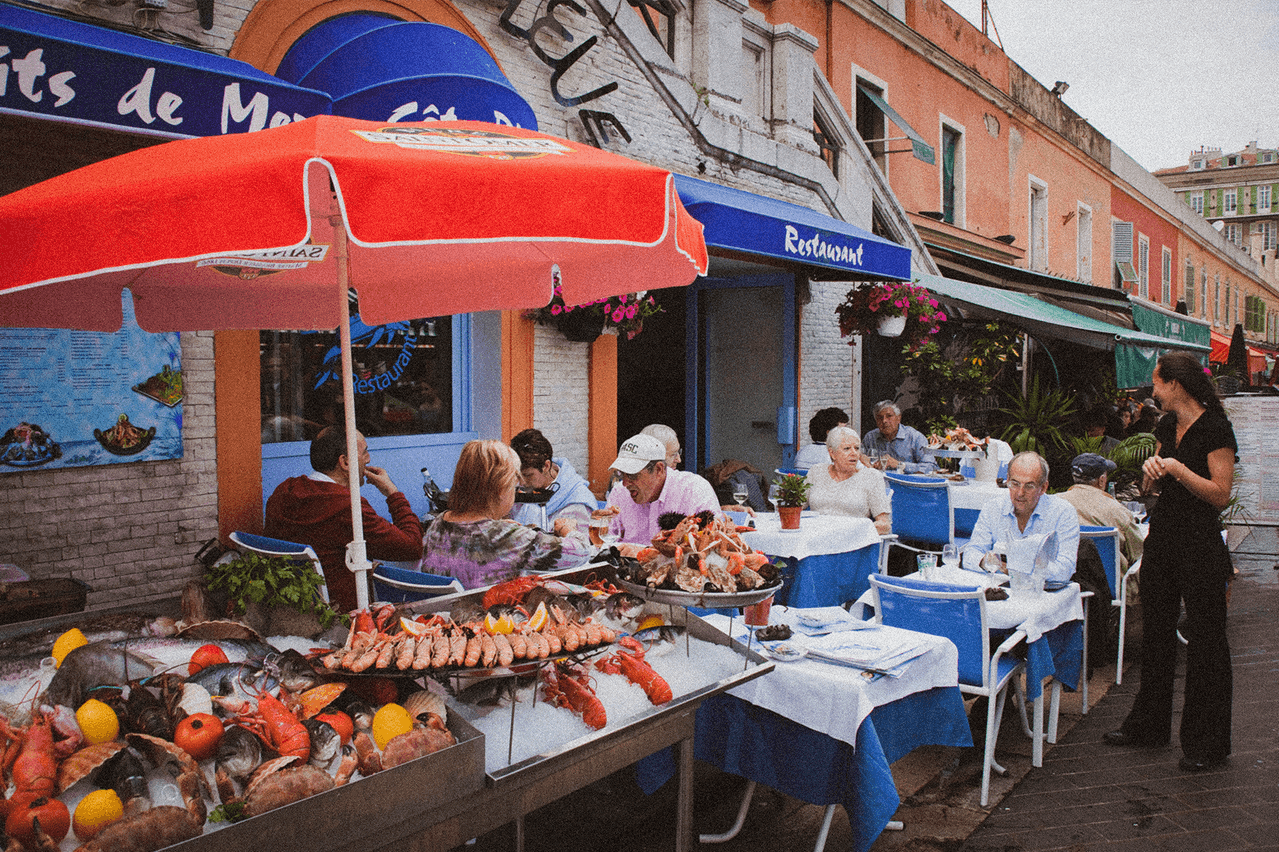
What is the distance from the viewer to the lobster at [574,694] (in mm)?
2443

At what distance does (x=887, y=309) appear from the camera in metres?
9.22

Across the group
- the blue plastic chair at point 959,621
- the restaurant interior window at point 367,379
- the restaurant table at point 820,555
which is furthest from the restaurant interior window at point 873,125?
the blue plastic chair at point 959,621

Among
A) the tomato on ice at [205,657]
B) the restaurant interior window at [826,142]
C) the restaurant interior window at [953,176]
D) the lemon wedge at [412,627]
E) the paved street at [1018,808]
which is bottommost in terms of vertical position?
the paved street at [1018,808]

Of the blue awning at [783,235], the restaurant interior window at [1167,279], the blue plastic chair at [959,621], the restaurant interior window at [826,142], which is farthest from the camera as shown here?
the restaurant interior window at [1167,279]

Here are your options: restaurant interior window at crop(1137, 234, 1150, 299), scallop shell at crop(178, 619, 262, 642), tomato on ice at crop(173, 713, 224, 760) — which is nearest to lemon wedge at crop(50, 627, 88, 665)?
scallop shell at crop(178, 619, 262, 642)

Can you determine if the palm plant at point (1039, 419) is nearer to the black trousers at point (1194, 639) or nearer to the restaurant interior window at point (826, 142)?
the restaurant interior window at point (826, 142)

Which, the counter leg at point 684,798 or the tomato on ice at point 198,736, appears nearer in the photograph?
the tomato on ice at point 198,736

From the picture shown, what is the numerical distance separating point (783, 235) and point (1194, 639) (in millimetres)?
4137

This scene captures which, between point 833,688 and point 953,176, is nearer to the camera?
point 833,688

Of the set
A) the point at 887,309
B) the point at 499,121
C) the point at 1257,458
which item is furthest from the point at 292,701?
the point at 1257,458

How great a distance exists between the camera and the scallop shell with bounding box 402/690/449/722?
218 centimetres

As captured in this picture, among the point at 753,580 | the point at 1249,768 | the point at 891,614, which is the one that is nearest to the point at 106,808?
the point at 753,580

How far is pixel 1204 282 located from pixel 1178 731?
35.4 m

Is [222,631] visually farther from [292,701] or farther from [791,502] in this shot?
[791,502]
